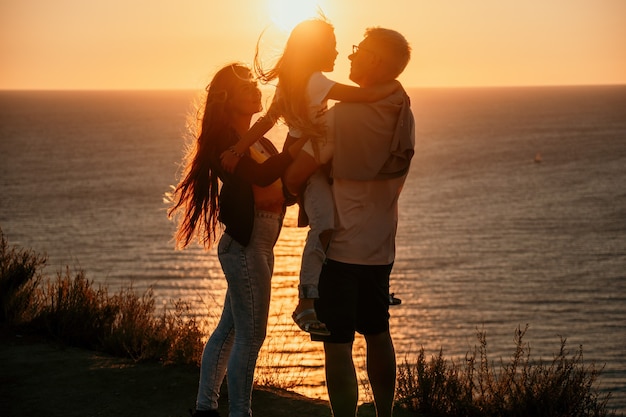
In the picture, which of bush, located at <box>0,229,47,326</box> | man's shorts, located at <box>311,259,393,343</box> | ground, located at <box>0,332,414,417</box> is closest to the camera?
man's shorts, located at <box>311,259,393,343</box>

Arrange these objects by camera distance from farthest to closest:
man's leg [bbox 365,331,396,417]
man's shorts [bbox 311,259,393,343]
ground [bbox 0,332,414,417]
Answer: ground [bbox 0,332,414,417], man's leg [bbox 365,331,396,417], man's shorts [bbox 311,259,393,343]

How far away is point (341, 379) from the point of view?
4.10 metres

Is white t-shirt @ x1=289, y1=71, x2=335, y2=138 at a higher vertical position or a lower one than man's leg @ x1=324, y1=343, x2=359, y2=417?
higher

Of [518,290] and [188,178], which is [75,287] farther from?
[518,290]

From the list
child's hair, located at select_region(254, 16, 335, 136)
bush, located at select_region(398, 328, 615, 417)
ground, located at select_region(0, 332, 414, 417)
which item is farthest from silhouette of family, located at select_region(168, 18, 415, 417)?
bush, located at select_region(398, 328, 615, 417)

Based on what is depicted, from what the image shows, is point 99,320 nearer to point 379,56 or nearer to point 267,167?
point 267,167

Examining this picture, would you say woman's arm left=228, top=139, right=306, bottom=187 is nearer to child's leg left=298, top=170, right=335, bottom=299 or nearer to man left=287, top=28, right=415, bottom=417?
man left=287, top=28, right=415, bottom=417

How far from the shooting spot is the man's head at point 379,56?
4008 millimetres

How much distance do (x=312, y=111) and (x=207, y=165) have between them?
703mm

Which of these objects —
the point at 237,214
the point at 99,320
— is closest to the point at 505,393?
the point at 237,214

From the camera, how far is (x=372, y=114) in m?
3.99

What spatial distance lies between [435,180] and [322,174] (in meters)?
90.9

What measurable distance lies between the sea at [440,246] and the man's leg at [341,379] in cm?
152

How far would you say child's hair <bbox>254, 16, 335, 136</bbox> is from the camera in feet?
13.1
